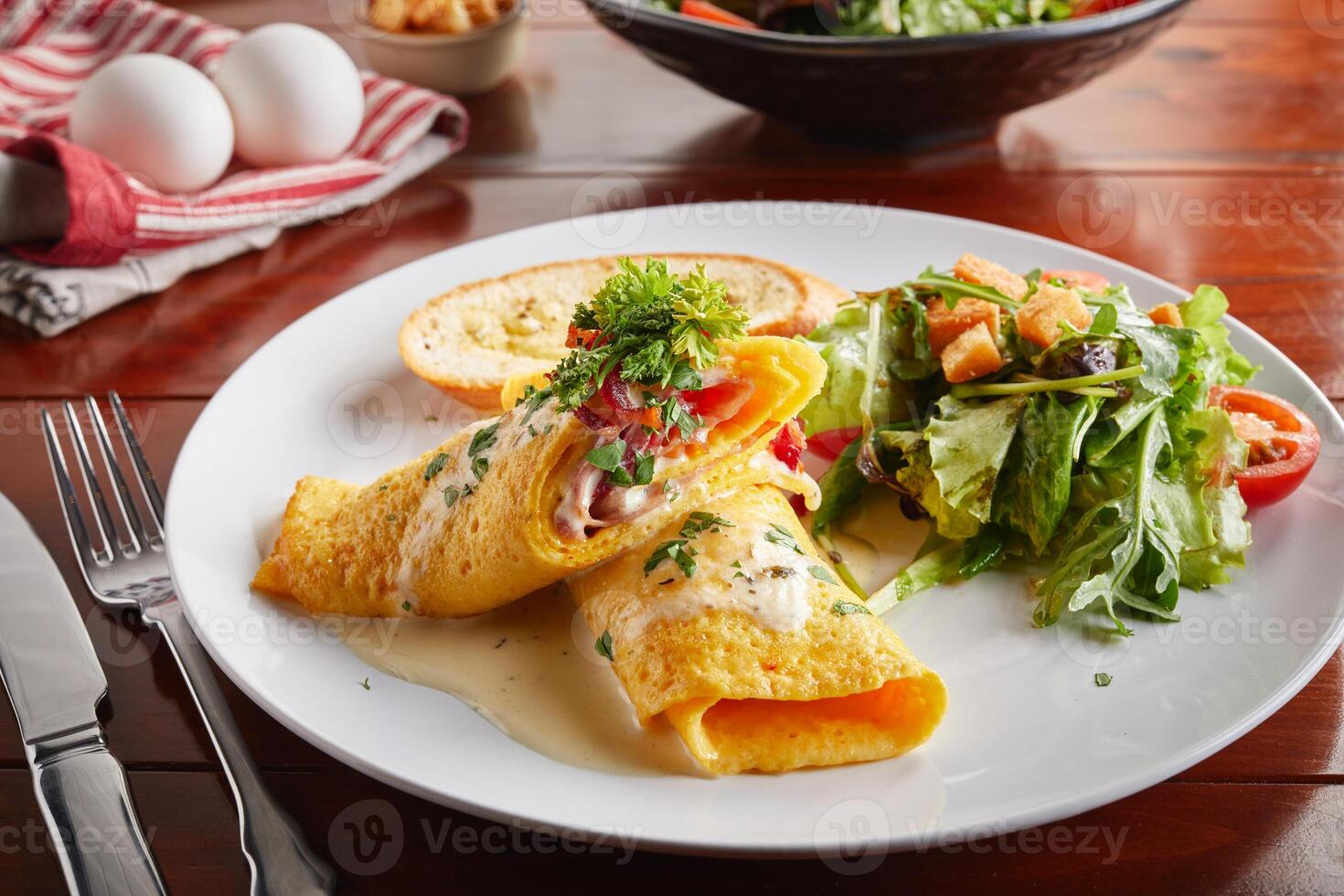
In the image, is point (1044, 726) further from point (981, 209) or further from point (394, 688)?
point (981, 209)

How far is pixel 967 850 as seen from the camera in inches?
77.0

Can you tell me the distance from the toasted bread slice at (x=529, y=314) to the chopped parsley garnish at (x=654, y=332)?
84 centimetres

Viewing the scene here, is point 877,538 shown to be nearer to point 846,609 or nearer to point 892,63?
point 846,609

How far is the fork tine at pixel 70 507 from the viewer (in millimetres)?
2488

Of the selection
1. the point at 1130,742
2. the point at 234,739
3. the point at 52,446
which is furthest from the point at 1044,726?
the point at 52,446

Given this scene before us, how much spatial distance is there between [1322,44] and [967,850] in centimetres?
484

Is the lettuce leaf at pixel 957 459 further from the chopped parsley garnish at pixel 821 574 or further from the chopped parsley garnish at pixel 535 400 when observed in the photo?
the chopped parsley garnish at pixel 535 400

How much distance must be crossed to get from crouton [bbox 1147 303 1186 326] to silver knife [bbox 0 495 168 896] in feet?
7.75

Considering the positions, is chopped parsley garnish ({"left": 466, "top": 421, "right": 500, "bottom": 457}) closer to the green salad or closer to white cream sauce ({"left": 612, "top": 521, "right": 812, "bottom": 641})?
white cream sauce ({"left": 612, "top": 521, "right": 812, "bottom": 641})

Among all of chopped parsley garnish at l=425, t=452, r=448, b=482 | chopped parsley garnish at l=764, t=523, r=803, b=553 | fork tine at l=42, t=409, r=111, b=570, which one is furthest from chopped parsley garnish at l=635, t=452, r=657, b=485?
fork tine at l=42, t=409, r=111, b=570

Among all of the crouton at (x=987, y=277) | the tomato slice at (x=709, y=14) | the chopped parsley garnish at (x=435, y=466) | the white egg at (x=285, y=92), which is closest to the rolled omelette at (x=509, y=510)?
the chopped parsley garnish at (x=435, y=466)

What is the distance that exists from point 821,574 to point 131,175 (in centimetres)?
285

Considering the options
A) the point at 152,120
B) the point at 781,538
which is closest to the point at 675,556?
the point at 781,538

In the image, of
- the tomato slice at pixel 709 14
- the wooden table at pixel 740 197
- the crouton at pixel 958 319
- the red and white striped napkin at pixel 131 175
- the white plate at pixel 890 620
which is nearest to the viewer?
the white plate at pixel 890 620
